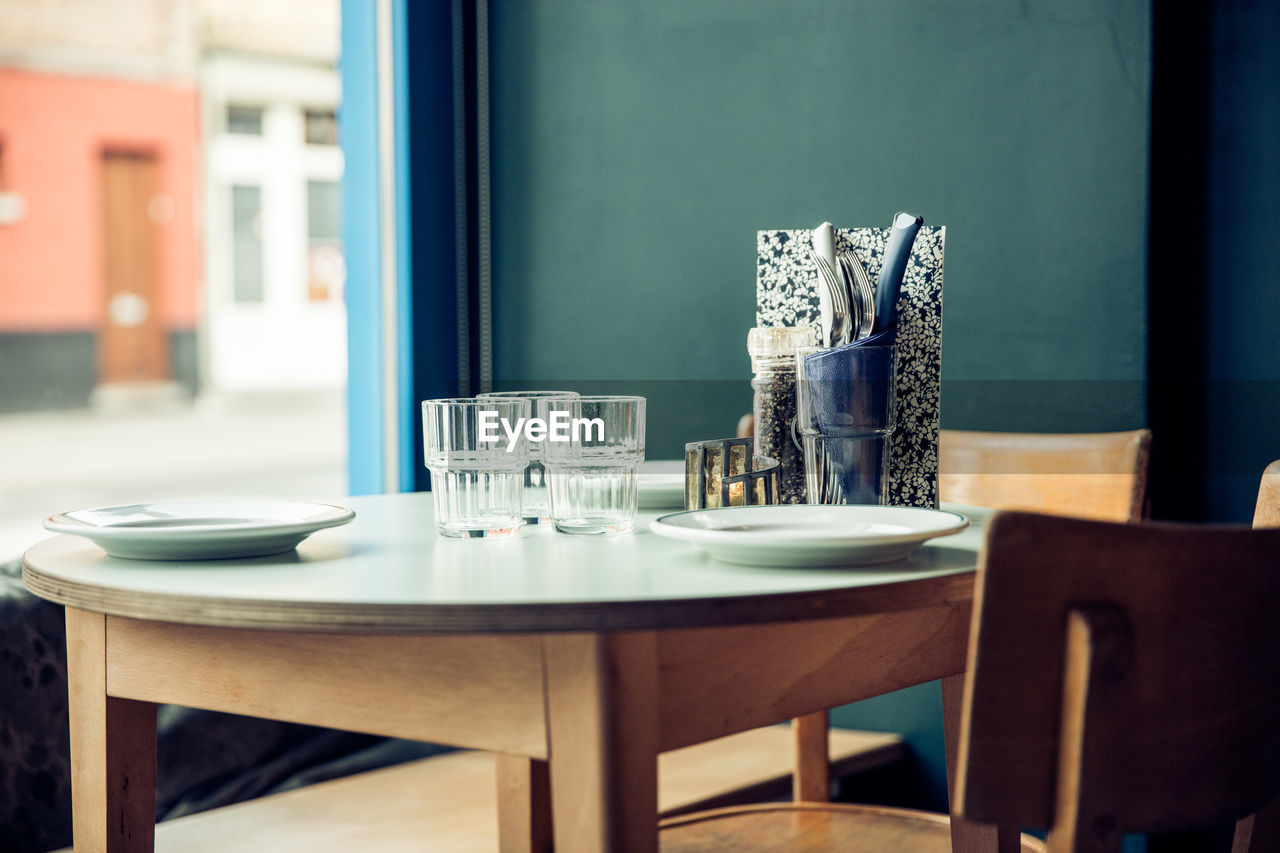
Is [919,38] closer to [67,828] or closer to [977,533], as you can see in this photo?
[977,533]

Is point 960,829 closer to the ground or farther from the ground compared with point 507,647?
closer to the ground

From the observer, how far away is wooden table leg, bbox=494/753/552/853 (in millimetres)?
1627

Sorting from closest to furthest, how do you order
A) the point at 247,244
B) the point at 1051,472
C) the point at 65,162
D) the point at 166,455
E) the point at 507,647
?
the point at 507,647, the point at 1051,472, the point at 65,162, the point at 166,455, the point at 247,244

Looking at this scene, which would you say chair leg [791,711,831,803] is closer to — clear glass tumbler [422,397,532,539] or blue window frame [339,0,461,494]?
clear glass tumbler [422,397,532,539]

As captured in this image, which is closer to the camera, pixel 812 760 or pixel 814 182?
pixel 812 760

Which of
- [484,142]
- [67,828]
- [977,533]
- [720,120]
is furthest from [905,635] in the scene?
[484,142]

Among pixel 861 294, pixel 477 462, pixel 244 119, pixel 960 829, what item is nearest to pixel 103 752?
pixel 477 462

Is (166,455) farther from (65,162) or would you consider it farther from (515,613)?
(515,613)

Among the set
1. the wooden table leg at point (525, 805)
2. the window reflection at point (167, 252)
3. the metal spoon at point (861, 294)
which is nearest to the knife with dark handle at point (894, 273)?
the metal spoon at point (861, 294)

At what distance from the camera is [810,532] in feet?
3.64

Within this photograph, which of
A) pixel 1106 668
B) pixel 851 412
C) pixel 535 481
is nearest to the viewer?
pixel 1106 668

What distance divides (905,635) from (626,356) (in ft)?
6.02

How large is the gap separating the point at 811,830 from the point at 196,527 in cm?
112

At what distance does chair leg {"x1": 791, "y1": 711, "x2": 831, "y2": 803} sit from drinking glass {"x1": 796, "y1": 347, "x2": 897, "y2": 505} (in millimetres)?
839
